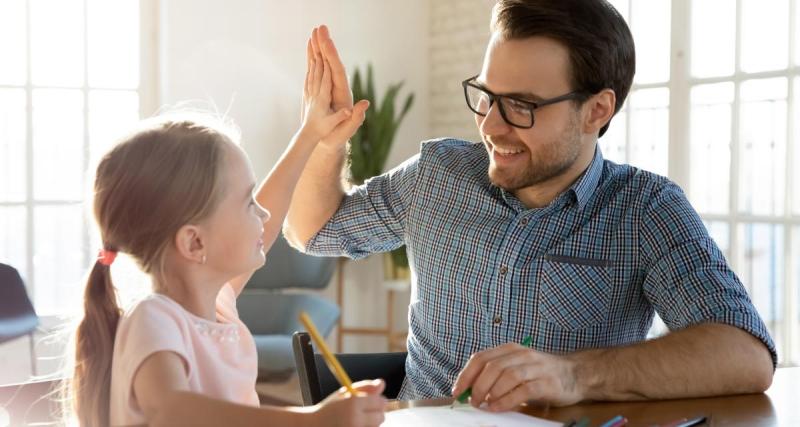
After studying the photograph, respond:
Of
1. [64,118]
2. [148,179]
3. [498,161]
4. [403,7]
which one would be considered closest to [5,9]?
[64,118]

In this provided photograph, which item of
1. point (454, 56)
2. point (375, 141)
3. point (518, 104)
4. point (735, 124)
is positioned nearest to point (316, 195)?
point (518, 104)

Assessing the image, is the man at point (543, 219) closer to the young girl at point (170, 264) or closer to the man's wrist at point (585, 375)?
the man's wrist at point (585, 375)

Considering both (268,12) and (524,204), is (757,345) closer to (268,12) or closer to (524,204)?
(524,204)

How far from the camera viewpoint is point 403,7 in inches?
231

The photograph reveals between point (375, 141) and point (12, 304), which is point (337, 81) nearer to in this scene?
point (12, 304)

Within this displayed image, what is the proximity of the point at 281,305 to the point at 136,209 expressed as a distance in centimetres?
358

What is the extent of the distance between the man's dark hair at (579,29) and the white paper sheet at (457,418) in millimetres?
882

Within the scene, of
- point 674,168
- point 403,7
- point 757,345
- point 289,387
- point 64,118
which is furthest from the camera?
point 403,7

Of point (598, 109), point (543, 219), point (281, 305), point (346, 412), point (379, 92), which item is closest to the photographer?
point (346, 412)

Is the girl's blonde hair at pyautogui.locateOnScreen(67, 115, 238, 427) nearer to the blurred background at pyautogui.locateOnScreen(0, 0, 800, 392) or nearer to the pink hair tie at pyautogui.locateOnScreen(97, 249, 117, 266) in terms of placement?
the pink hair tie at pyautogui.locateOnScreen(97, 249, 117, 266)

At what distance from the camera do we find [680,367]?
1.60 meters

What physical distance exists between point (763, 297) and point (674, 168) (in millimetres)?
660

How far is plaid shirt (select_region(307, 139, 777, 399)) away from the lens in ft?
6.27

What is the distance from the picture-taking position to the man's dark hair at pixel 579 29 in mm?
2008
